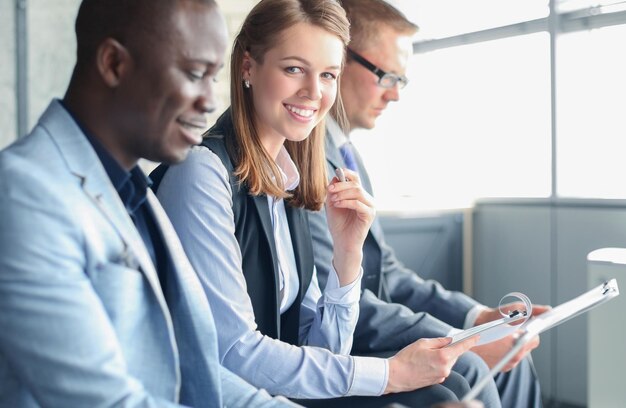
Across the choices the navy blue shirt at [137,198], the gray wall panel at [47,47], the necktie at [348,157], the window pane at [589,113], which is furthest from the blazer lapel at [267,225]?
the gray wall panel at [47,47]

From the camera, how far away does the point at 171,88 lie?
100cm

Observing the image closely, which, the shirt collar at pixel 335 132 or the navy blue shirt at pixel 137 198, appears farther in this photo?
the shirt collar at pixel 335 132

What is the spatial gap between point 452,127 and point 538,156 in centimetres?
64

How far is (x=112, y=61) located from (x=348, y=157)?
4.38 feet

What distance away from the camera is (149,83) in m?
0.99

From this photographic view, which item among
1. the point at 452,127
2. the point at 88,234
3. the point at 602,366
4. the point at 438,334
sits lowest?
the point at 602,366

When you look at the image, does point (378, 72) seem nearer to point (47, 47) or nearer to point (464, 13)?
point (464, 13)

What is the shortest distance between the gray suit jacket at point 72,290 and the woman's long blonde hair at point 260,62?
55cm

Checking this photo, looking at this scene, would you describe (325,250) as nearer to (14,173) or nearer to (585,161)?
(14,173)

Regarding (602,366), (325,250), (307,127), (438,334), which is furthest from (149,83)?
(602,366)

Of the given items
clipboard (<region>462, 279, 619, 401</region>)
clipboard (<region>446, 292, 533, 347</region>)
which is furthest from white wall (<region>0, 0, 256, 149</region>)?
clipboard (<region>462, 279, 619, 401</region>)

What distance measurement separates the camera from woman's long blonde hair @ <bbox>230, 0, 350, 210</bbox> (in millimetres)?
1565

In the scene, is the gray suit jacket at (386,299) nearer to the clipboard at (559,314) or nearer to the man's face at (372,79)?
the man's face at (372,79)

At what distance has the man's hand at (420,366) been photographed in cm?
147
